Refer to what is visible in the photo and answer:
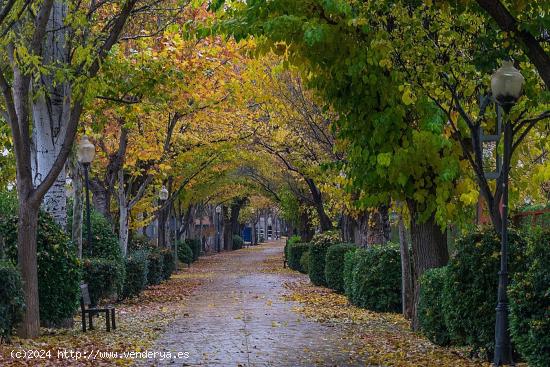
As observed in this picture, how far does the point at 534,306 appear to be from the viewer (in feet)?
27.9

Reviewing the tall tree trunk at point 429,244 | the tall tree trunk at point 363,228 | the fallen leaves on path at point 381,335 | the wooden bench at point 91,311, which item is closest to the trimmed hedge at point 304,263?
the tall tree trunk at point 363,228

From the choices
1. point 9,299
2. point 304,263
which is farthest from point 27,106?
point 304,263

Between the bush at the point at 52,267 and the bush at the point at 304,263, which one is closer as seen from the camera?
the bush at the point at 52,267

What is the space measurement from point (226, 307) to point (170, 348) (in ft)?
24.1

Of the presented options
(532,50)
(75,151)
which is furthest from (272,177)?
(532,50)

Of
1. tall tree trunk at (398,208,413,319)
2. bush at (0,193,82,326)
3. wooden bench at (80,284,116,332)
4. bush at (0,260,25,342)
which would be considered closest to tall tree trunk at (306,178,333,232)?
tall tree trunk at (398,208,413,319)

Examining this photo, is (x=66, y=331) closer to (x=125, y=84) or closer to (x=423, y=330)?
(x=125, y=84)

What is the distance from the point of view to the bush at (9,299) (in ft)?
37.5

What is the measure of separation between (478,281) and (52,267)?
735 cm

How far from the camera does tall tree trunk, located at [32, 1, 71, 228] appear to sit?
1409 centimetres

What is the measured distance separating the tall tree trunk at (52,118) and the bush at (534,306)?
27.2 feet

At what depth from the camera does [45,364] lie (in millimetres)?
9938

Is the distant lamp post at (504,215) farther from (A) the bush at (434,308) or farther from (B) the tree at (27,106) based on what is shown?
(B) the tree at (27,106)

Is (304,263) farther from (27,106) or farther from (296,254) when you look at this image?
(27,106)
